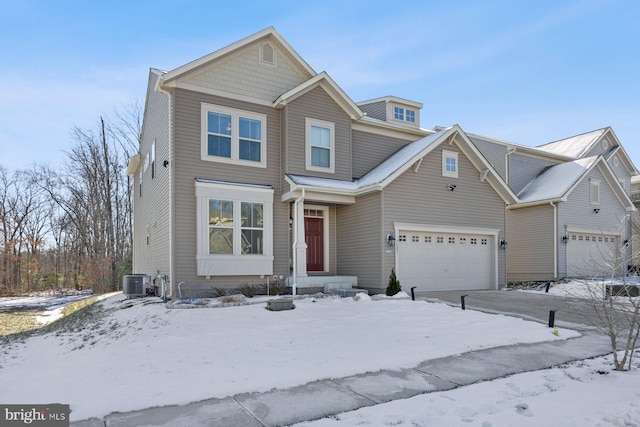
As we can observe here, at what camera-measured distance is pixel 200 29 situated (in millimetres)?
12398

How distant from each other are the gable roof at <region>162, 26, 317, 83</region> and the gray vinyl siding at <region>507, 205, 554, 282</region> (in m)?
11.8

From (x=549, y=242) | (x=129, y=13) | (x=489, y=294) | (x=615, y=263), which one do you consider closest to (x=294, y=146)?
(x=129, y=13)

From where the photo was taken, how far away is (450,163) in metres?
14.8

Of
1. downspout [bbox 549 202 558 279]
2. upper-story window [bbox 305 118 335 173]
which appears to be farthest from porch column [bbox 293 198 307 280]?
downspout [bbox 549 202 558 279]

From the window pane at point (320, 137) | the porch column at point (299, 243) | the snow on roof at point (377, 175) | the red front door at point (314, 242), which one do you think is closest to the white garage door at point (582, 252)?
the snow on roof at point (377, 175)

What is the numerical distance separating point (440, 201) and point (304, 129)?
5111mm

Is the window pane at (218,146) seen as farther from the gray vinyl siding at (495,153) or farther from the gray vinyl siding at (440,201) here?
the gray vinyl siding at (495,153)

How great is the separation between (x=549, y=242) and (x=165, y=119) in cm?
1587

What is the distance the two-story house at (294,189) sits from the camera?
40.0 feet

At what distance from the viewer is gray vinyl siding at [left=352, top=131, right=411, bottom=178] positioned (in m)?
15.5

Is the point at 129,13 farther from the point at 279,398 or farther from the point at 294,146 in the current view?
the point at 279,398

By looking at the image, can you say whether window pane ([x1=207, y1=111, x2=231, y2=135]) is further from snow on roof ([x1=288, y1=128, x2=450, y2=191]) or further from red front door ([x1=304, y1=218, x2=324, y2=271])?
red front door ([x1=304, y1=218, x2=324, y2=271])

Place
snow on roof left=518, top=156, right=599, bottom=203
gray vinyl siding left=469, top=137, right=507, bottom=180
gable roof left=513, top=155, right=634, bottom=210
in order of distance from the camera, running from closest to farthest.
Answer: gable roof left=513, top=155, right=634, bottom=210 → snow on roof left=518, top=156, right=599, bottom=203 → gray vinyl siding left=469, top=137, right=507, bottom=180

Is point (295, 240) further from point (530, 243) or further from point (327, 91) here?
point (530, 243)
